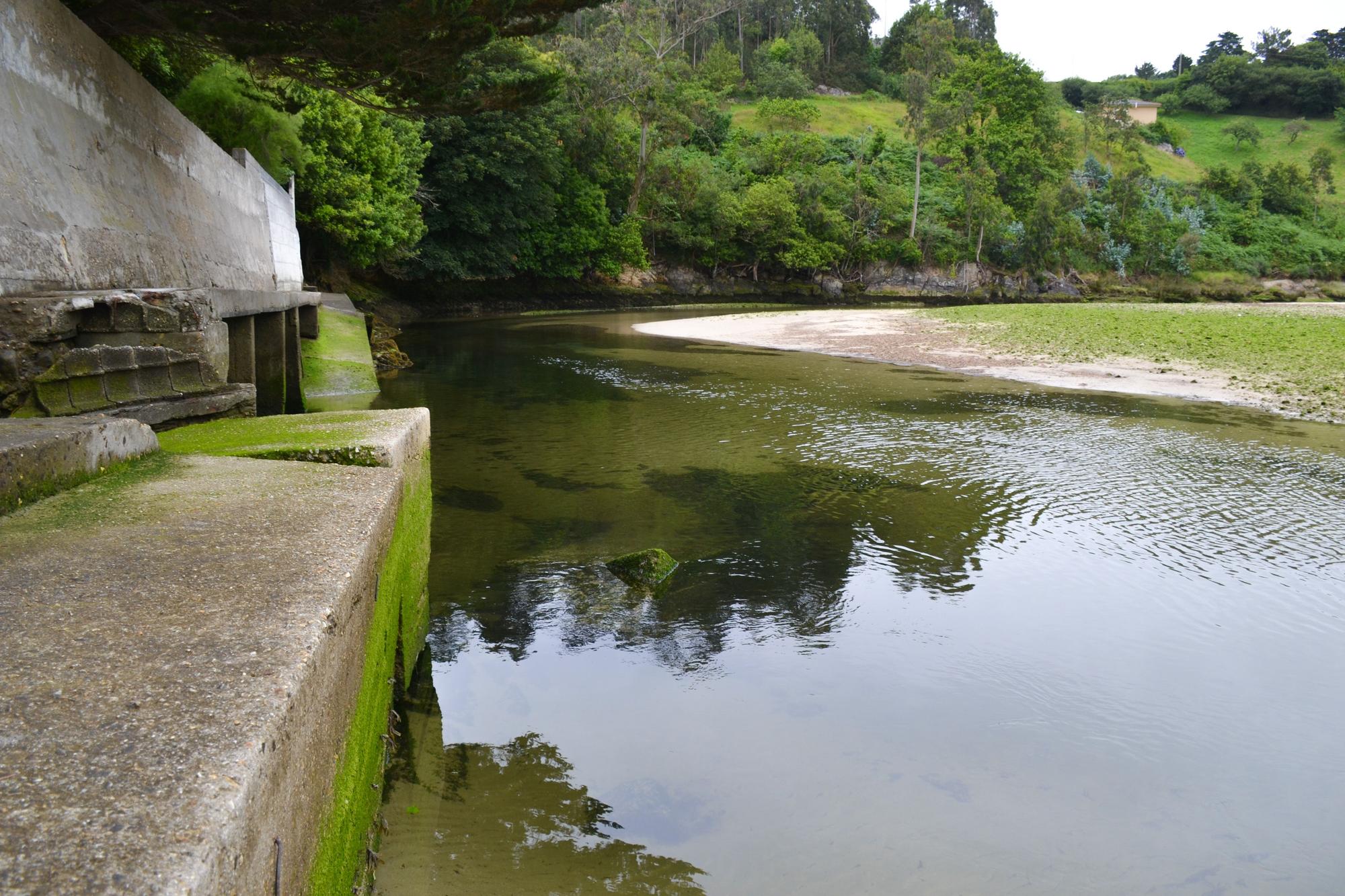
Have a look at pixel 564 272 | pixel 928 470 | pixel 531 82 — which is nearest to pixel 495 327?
pixel 564 272

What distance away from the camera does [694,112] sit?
55.4 meters

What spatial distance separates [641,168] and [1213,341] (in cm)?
3013

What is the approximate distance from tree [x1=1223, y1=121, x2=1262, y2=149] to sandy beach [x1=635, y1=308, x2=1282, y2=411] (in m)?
59.4

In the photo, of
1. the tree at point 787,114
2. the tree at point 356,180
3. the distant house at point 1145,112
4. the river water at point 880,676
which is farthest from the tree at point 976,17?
the river water at point 880,676

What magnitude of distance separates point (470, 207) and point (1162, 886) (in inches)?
A: 1368

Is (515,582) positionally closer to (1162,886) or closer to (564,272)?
(1162,886)

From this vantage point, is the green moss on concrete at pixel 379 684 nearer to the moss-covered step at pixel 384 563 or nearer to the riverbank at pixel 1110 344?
the moss-covered step at pixel 384 563

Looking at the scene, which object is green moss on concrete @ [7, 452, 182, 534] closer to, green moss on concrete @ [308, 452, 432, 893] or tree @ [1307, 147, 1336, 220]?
green moss on concrete @ [308, 452, 432, 893]

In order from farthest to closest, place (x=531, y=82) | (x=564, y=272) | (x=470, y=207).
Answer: (x=564, y=272), (x=470, y=207), (x=531, y=82)

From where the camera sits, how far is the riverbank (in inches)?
596

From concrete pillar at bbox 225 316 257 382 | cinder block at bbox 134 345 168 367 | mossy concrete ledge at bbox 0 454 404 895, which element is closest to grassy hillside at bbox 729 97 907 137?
concrete pillar at bbox 225 316 257 382

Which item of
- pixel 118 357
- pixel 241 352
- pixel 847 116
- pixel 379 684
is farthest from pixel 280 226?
pixel 847 116

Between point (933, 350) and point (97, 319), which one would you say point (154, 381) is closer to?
point (97, 319)

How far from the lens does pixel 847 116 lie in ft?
233
